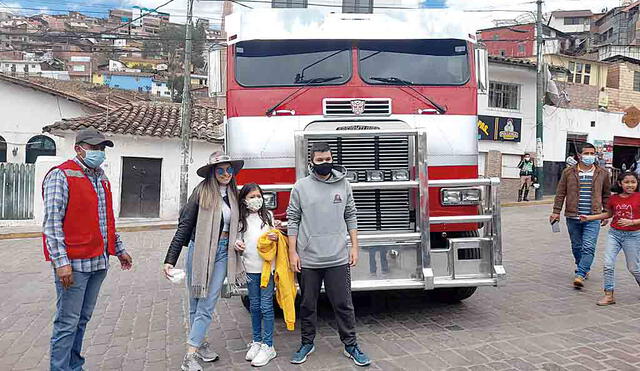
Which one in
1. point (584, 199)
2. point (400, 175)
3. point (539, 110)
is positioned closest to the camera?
point (400, 175)

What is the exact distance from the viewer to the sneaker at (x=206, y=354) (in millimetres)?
4418

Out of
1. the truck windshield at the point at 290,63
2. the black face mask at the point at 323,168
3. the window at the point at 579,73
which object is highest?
→ the window at the point at 579,73

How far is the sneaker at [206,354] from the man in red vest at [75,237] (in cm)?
95

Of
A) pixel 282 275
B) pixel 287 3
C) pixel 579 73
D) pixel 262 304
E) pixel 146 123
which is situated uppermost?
pixel 579 73

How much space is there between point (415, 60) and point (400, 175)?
1317 mm

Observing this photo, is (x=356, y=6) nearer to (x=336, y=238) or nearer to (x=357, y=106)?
(x=357, y=106)

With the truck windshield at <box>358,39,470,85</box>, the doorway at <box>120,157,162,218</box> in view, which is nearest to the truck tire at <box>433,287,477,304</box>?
the truck windshield at <box>358,39,470,85</box>

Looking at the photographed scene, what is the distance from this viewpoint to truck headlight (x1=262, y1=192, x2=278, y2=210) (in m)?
4.98

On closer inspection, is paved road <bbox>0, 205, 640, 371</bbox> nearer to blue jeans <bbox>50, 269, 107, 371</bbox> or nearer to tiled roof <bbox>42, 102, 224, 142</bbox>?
blue jeans <bbox>50, 269, 107, 371</bbox>

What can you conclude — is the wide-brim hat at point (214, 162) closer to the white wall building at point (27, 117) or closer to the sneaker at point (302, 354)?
the sneaker at point (302, 354)

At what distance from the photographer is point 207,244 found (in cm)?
414

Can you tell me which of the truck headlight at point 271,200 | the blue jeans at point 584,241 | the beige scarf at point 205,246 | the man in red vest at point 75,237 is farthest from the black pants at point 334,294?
the blue jeans at point 584,241

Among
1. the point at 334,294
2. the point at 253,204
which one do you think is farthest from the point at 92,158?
the point at 334,294

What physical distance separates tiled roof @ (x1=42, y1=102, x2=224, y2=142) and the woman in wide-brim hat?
44.7 feet
